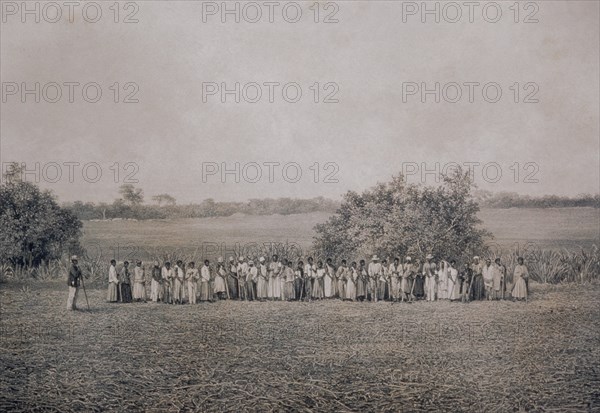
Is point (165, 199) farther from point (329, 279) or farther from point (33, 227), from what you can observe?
point (329, 279)

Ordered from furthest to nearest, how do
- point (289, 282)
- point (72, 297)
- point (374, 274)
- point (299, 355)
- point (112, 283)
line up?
point (289, 282)
point (374, 274)
point (112, 283)
point (72, 297)
point (299, 355)

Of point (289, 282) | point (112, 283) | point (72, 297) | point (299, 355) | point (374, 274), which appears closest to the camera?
point (299, 355)

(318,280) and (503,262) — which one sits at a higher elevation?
(503,262)

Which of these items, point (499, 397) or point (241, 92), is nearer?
point (499, 397)

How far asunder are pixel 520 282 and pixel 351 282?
1.64 metres

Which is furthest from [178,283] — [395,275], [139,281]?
[395,275]

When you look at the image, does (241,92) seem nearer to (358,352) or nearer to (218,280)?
(218,280)

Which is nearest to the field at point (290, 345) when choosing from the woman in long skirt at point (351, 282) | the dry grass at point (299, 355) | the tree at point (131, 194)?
the dry grass at point (299, 355)

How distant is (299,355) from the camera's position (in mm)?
4879

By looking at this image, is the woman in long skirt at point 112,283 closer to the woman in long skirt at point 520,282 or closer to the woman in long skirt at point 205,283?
the woman in long skirt at point 205,283

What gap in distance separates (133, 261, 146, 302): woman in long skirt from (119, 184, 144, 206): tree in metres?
0.63

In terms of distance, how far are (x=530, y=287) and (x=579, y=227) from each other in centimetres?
74

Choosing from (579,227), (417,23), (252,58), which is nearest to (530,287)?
(579,227)

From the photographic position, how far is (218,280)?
555cm
